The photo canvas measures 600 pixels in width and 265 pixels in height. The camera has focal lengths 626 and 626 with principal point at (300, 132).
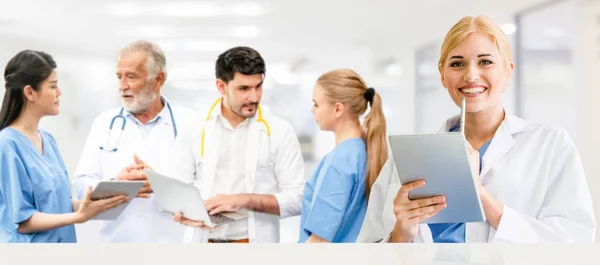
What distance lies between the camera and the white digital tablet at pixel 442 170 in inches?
41.9

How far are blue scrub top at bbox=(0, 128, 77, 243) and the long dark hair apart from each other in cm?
10

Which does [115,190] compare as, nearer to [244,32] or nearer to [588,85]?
[244,32]

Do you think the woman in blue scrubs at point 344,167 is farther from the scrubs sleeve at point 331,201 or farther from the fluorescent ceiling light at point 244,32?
the fluorescent ceiling light at point 244,32

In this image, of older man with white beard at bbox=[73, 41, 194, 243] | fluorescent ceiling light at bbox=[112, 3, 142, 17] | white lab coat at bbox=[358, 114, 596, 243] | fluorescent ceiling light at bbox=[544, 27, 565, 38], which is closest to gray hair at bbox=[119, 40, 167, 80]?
older man with white beard at bbox=[73, 41, 194, 243]

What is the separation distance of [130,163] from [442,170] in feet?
5.63

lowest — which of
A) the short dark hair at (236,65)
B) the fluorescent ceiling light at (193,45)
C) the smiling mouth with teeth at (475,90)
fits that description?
the smiling mouth with teeth at (475,90)

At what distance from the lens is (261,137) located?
250 cm

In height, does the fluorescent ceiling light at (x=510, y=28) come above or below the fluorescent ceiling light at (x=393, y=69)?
above

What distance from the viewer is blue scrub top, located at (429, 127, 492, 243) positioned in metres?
1.44

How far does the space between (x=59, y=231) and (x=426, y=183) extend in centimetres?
168

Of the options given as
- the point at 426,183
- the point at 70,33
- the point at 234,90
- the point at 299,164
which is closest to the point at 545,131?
the point at 426,183

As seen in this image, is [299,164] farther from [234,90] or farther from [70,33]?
[70,33]

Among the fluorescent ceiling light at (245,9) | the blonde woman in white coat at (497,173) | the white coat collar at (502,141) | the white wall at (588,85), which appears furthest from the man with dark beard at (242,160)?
the white wall at (588,85)

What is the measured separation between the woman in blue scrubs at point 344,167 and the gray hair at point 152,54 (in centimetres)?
86
